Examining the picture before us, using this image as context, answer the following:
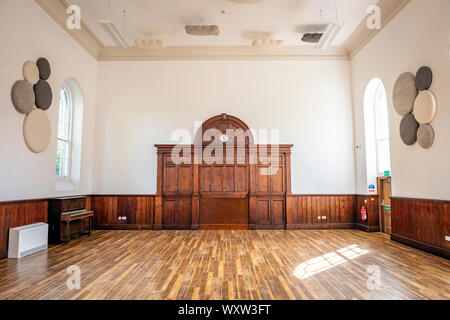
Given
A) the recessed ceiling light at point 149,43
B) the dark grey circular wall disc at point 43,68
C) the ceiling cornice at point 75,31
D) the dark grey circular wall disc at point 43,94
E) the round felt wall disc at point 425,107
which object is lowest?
the round felt wall disc at point 425,107

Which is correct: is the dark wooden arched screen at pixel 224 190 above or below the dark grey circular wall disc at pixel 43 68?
below

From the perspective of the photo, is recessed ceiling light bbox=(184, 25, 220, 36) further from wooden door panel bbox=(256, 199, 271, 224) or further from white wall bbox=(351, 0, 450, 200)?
wooden door panel bbox=(256, 199, 271, 224)

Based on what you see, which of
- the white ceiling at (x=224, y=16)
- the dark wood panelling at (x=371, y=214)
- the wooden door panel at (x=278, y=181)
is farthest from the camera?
the wooden door panel at (x=278, y=181)

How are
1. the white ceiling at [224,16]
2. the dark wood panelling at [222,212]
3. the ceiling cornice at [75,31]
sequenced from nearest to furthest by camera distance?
1. the ceiling cornice at [75,31]
2. the white ceiling at [224,16]
3. the dark wood panelling at [222,212]

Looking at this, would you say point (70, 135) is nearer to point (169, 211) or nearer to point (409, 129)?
point (169, 211)

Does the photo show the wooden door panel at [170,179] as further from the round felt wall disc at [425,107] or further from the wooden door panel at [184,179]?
the round felt wall disc at [425,107]

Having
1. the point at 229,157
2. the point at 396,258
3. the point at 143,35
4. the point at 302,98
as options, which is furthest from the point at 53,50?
the point at 396,258

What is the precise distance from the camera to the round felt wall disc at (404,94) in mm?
5176

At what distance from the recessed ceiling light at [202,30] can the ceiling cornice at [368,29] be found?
3509 millimetres

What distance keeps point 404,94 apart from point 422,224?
2.46 m

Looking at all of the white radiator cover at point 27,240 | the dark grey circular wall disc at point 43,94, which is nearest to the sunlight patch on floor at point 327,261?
the white radiator cover at point 27,240

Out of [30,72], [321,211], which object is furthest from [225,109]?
[30,72]

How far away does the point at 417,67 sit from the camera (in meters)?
5.07
